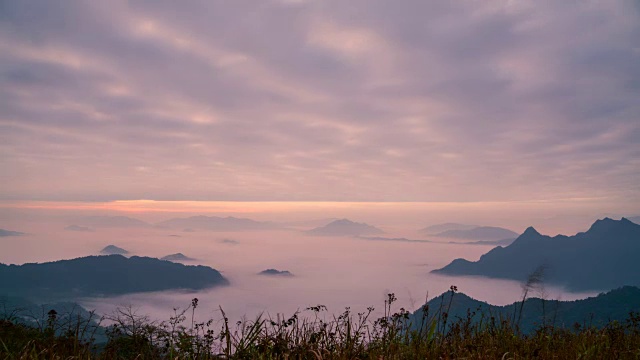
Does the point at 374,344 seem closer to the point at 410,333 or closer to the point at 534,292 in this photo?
the point at 410,333

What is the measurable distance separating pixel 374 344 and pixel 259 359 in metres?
2.36

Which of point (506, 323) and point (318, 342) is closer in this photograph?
point (318, 342)

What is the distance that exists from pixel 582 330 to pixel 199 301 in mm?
8636

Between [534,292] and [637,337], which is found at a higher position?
[534,292]

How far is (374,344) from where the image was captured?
7207 millimetres

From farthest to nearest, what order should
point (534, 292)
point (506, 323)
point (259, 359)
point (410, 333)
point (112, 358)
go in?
point (534, 292), point (506, 323), point (410, 333), point (112, 358), point (259, 359)

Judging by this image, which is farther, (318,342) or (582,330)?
(582,330)

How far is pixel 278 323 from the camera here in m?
6.59

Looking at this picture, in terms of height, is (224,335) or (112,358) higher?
(224,335)

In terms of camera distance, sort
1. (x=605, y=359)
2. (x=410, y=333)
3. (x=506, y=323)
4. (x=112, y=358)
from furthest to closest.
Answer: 1. (x=506, y=323)
2. (x=410, y=333)
3. (x=605, y=359)
4. (x=112, y=358)

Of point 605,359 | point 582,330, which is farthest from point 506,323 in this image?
point 582,330

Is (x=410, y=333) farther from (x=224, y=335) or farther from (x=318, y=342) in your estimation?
(x=224, y=335)

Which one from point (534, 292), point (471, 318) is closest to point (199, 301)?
point (471, 318)

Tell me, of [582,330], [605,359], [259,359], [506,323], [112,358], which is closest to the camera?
[259,359]
